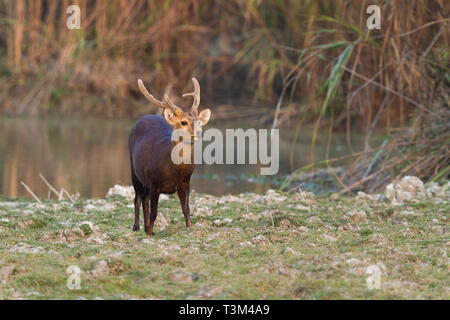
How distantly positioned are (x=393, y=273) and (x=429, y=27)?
466 centimetres

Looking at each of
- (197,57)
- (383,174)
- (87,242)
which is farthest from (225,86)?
(87,242)

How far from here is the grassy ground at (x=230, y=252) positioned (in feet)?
12.9

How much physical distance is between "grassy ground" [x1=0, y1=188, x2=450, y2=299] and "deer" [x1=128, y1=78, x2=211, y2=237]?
243mm

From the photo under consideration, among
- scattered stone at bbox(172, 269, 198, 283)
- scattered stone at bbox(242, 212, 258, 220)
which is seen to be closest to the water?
scattered stone at bbox(242, 212, 258, 220)

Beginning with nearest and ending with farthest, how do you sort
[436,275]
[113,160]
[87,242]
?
[436,275] < [87,242] < [113,160]

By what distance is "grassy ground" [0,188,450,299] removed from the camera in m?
3.93

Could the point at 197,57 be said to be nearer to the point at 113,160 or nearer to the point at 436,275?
the point at 113,160

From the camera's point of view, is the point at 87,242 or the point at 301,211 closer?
the point at 87,242

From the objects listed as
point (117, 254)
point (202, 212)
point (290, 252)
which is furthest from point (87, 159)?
point (290, 252)

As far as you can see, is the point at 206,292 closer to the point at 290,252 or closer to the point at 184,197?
the point at 290,252

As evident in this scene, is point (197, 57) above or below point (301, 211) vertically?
above

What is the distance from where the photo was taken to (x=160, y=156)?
5.44 m

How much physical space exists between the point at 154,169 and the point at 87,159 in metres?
6.11

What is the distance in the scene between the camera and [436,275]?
419 centimetres
